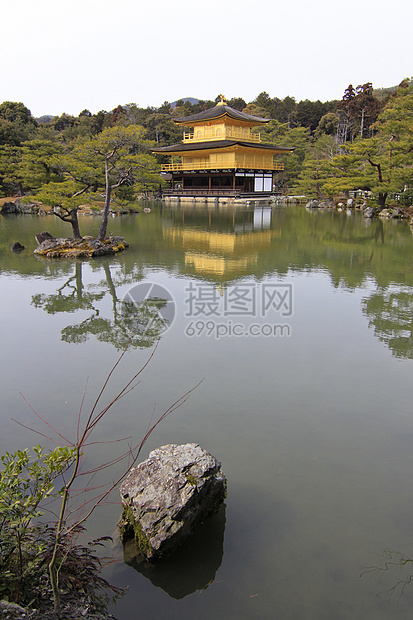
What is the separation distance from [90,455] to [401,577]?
286 centimetres

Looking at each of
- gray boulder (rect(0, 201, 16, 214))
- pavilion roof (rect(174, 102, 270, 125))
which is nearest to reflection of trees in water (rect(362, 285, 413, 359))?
gray boulder (rect(0, 201, 16, 214))

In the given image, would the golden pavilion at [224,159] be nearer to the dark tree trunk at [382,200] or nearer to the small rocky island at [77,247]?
the dark tree trunk at [382,200]

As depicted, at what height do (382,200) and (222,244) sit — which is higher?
(382,200)

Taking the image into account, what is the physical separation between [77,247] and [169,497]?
12.7m

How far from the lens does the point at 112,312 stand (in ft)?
28.1

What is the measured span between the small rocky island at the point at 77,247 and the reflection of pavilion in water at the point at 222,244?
2429mm

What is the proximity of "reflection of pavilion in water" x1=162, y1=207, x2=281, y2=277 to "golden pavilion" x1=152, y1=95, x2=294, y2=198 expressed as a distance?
13948 mm

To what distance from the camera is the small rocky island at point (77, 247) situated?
46.6 ft

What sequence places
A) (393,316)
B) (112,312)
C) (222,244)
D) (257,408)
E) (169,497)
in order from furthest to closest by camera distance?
1. (222,244)
2. (112,312)
3. (393,316)
4. (257,408)
5. (169,497)

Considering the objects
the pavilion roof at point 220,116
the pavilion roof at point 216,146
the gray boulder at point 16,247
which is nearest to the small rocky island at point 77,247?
the gray boulder at point 16,247

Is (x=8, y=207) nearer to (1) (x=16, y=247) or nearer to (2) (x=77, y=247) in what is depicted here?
(1) (x=16, y=247)

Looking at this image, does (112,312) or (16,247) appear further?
(16,247)

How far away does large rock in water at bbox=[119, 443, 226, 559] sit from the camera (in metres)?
3.02

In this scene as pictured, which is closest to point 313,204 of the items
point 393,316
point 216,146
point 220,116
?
point 216,146
